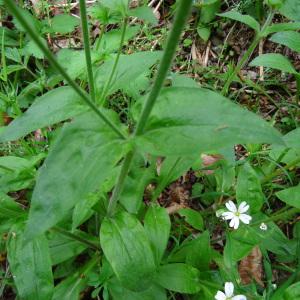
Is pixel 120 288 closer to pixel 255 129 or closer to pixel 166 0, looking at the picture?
pixel 255 129

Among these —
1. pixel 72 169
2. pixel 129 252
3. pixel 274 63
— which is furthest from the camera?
pixel 274 63

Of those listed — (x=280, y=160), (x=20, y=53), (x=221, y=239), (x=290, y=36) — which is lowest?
(x=221, y=239)

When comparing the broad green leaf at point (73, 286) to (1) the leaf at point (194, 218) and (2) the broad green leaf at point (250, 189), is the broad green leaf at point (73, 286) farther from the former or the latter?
(2) the broad green leaf at point (250, 189)

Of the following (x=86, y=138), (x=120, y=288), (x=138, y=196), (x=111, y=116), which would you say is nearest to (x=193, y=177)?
(x=138, y=196)

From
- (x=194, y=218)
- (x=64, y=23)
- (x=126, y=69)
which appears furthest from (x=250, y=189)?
(x=64, y=23)

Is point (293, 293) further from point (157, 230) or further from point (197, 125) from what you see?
point (197, 125)

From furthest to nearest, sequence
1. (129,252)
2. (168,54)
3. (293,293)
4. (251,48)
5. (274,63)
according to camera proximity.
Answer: (274,63), (251,48), (129,252), (293,293), (168,54)

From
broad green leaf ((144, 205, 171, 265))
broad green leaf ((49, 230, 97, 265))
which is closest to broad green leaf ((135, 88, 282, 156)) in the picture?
broad green leaf ((144, 205, 171, 265))
